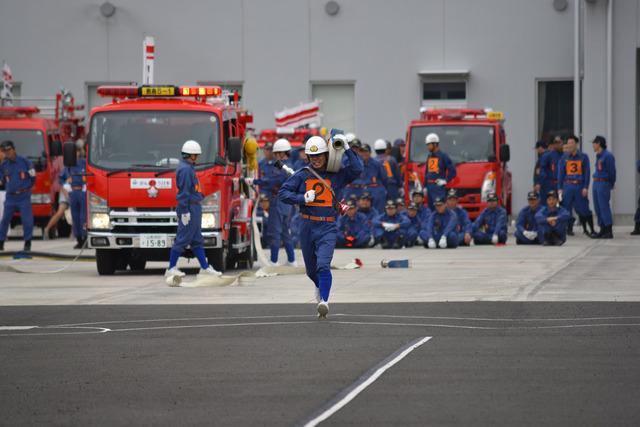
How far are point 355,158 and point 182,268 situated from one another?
7970 mm

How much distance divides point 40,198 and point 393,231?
27.6 ft

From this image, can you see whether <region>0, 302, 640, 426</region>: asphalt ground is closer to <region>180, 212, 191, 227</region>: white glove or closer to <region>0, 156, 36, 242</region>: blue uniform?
<region>180, 212, 191, 227</region>: white glove

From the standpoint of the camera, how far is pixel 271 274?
19641 mm

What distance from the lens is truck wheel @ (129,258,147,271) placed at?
69.4ft

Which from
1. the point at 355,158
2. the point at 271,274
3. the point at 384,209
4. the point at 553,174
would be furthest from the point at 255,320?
the point at 553,174

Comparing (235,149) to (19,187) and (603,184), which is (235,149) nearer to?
(19,187)

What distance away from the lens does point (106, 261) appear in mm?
20344

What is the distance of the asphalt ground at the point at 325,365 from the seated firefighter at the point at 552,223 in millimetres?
10582

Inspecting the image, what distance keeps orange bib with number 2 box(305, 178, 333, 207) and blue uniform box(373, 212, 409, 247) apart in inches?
456

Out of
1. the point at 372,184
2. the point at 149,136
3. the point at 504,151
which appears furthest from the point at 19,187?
the point at 504,151

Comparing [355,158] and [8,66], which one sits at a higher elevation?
[8,66]

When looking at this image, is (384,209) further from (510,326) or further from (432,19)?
(510,326)

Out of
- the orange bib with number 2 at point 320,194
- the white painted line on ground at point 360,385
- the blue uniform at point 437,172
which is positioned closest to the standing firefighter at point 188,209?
the orange bib with number 2 at point 320,194

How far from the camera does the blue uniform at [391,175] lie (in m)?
28.3
